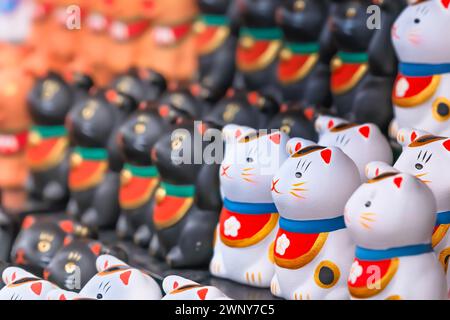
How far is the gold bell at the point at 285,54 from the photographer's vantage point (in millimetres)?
4098

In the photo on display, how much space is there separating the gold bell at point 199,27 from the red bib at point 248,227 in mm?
1263

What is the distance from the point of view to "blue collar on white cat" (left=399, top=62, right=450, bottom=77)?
10.9 ft

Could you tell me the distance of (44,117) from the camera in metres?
4.50

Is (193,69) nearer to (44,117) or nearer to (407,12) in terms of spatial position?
(44,117)

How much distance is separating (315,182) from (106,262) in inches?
26.3

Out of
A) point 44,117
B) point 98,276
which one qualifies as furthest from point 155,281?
point 44,117

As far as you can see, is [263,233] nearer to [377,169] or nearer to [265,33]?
[377,169]

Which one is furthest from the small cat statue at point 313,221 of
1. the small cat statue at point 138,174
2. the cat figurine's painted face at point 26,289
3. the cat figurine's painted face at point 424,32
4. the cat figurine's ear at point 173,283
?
the small cat statue at point 138,174

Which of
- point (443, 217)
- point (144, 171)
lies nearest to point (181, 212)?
point (144, 171)

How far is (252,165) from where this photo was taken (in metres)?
3.30

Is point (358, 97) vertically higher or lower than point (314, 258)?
higher

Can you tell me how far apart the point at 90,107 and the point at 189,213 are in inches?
29.1

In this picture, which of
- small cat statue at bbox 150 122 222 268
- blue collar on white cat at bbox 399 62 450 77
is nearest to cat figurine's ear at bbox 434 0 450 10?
blue collar on white cat at bbox 399 62 450 77

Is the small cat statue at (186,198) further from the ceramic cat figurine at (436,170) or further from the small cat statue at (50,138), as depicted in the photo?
the small cat statue at (50,138)
